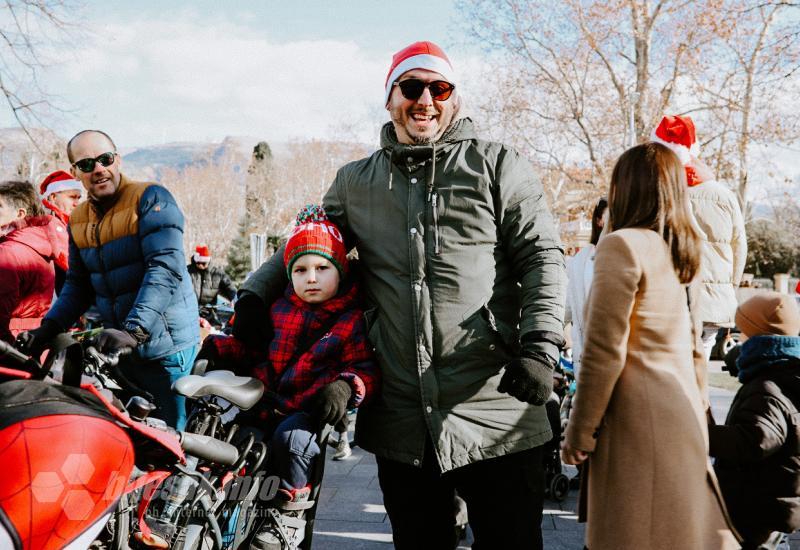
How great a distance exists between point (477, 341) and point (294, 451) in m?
0.72

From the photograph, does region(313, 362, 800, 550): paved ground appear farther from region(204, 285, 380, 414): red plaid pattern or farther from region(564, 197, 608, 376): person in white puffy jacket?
region(204, 285, 380, 414): red plaid pattern

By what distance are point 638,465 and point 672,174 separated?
997 millimetres

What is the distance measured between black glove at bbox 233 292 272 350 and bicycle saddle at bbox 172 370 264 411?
0.77 feet

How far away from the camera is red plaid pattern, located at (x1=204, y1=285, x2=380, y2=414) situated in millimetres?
2486

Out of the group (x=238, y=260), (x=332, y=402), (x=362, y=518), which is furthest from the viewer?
(x=238, y=260)

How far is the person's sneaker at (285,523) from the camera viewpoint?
2.29 meters

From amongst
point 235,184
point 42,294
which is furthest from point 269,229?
point 42,294

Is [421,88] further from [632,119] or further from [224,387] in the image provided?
[632,119]

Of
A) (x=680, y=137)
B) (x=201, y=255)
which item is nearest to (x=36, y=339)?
(x=680, y=137)

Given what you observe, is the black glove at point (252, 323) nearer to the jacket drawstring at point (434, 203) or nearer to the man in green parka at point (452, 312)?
the man in green parka at point (452, 312)

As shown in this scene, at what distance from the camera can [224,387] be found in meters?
2.37

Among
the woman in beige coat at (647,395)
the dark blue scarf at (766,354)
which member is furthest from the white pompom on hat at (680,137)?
the woman in beige coat at (647,395)

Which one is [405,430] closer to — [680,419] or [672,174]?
[680,419]

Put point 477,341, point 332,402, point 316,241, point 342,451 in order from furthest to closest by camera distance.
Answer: point 342,451, point 316,241, point 477,341, point 332,402
